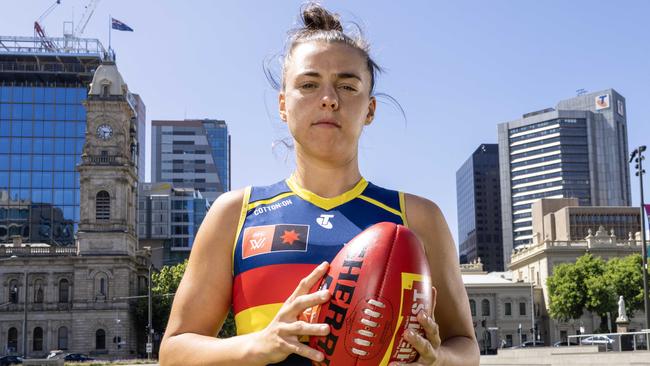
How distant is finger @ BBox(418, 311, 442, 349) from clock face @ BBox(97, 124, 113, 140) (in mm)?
85447

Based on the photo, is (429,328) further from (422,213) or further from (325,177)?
(325,177)

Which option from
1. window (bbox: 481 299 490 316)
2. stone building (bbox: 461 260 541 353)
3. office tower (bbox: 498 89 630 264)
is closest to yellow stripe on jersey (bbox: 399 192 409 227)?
stone building (bbox: 461 260 541 353)

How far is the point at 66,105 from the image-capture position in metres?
110

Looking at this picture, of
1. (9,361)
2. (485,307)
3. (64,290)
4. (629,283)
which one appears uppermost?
(64,290)

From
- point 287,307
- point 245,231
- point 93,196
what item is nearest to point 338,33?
point 245,231

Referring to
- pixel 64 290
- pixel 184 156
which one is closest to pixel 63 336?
pixel 64 290

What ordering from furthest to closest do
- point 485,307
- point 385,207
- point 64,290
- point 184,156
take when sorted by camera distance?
1. point 184,156
2. point 485,307
3. point 64,290
4. point 385,207

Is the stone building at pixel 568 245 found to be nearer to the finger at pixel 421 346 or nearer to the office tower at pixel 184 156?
the office tower at pixel 184 156

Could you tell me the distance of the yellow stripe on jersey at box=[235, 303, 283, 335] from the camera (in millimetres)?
3203

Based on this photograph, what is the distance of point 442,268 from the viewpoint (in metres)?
3.48

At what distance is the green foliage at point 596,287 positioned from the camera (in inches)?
3177

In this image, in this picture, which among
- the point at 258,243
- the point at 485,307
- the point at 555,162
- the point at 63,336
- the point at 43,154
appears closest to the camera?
the point at 258,243

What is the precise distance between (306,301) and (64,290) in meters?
88.1

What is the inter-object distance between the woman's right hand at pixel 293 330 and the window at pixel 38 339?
8810 cm
